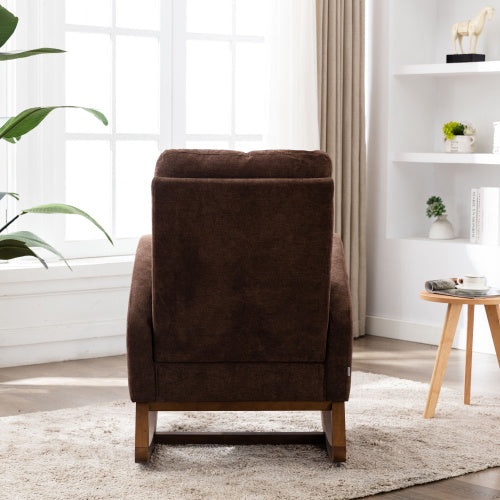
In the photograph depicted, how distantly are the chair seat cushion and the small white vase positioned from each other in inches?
96.2

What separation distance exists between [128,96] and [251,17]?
0.82 m

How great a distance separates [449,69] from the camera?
4918 mm

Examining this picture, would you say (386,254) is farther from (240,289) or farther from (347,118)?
(240,289)

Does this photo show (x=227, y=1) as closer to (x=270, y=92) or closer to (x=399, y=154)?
(x=270, y=92)

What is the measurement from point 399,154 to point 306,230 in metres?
2.52

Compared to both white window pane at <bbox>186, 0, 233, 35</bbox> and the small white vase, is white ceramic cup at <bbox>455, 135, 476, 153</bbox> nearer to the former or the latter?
the small white vase

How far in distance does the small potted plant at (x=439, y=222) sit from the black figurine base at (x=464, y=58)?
28.3 inches

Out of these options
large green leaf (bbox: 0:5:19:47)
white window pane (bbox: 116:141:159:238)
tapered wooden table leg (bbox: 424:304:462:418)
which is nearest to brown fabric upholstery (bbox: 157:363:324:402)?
tapered wooden table leg (bbox: 424:304:462:418)

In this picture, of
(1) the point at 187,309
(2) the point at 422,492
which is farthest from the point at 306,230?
(2) the point at 422,492

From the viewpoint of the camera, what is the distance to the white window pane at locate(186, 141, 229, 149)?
4941mm

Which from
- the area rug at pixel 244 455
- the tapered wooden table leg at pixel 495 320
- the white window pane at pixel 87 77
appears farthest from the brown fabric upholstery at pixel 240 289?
the white window pane at pixel 87 77

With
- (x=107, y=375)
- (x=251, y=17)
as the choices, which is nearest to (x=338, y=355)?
(x=107, y=375)

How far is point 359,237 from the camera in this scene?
511cm

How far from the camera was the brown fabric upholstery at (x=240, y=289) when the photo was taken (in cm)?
268
